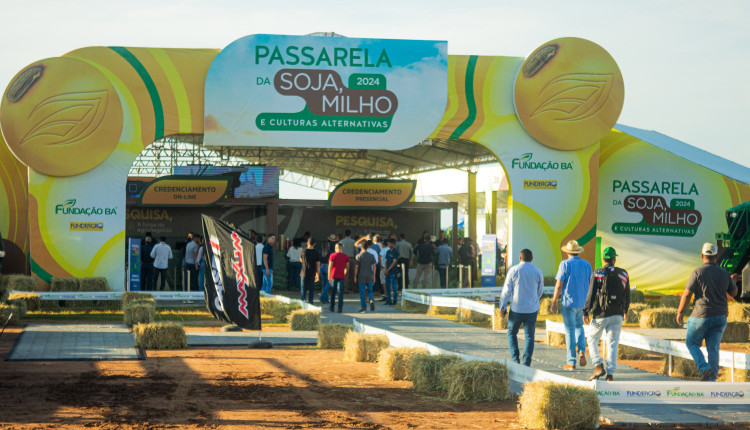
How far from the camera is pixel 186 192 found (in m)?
27.3

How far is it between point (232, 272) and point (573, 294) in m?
5.53

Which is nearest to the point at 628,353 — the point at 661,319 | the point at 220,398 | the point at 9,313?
the point at 661,319

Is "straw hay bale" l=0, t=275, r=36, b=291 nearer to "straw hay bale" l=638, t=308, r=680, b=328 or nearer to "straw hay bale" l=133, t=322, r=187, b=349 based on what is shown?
"straw hay bale" l=133, t=322, r=187, b=349

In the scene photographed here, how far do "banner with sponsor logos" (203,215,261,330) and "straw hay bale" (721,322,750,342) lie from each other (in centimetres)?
788

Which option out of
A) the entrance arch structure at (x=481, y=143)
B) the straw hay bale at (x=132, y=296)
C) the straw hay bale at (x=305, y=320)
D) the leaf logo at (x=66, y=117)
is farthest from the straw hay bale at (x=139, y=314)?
the leaf logo at (x=66, y=117)

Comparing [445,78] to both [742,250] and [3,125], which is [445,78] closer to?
[742,250]

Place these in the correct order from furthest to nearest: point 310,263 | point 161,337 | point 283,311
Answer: point 310,263, point 283,311, point 161,337

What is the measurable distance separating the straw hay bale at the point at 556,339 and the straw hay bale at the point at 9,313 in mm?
9763

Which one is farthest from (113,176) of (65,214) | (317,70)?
(317,70)

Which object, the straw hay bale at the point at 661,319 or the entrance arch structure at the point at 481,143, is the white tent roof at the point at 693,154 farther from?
the straw hay bale at the point at 661,319

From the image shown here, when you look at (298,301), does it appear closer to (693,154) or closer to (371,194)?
(371,194)

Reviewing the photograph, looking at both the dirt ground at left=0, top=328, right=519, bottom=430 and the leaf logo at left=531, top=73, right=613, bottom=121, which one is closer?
the dirt ground at left=0, top=328, right=519, bottom=430

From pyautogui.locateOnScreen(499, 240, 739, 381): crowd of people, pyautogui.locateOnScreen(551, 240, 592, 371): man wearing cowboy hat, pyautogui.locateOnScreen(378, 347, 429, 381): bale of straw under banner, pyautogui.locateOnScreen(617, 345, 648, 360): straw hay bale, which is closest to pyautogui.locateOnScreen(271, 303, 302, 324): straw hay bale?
pyautogui.locateOnScreen(378, 347, 429, 381): bale of straw under banner

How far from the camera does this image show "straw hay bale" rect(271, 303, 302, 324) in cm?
1836
